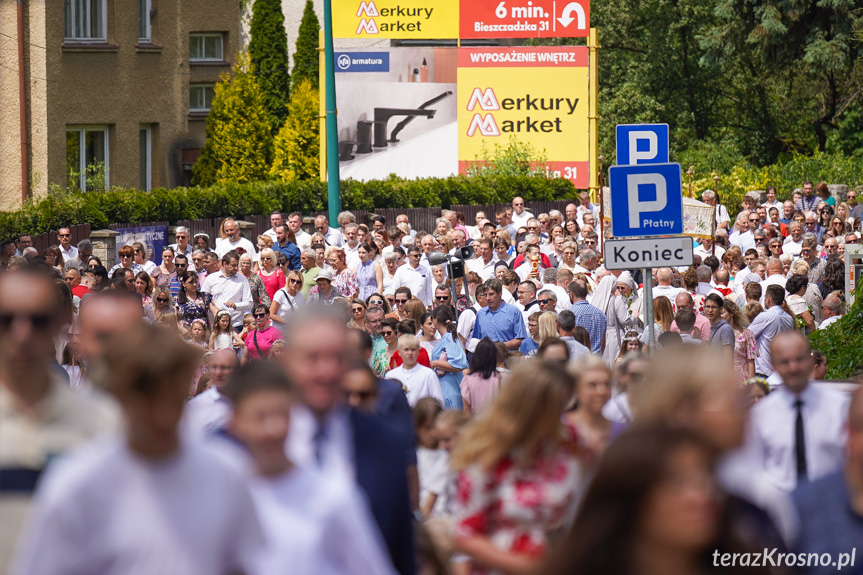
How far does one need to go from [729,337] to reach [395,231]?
30.1ft

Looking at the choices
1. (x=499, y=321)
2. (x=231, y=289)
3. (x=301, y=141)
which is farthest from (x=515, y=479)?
(x=301, y=141)

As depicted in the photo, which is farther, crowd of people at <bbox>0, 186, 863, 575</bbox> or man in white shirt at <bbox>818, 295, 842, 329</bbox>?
man in white shirt at <bbox>818, 295, 842, 329</bbox>

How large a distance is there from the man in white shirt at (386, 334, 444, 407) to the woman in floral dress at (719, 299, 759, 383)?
3.17 m

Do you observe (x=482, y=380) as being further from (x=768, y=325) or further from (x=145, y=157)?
(x=145, y=157)

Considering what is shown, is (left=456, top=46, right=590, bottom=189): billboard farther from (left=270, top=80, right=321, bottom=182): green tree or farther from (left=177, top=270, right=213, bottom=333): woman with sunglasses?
(left=177, top=270, right=213, bottom=333): woman with sunglasses

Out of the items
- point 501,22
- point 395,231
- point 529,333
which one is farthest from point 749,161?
point 529,333

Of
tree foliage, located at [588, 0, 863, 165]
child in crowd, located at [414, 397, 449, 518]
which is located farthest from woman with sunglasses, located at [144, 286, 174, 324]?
tree foliage, located at [588, 0, 863, 165]

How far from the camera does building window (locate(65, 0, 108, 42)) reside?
31.6 meters

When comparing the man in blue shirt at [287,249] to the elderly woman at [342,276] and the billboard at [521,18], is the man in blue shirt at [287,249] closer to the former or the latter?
the elderly woman at [342,276]

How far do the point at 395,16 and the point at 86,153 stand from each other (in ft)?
29.3

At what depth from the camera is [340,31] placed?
36.6 metres

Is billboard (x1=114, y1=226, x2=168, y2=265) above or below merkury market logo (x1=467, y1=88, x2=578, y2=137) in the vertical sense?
below

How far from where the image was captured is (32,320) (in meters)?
3.93

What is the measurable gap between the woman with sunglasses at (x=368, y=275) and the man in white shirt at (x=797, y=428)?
35.6 ft
